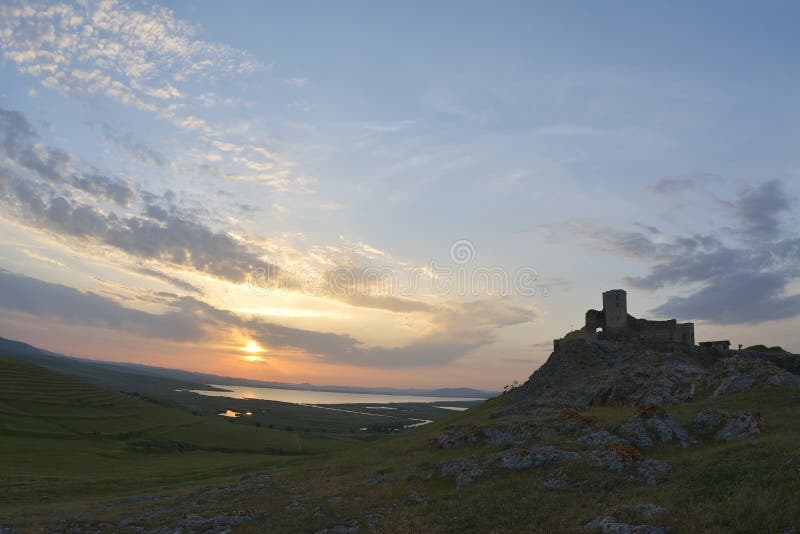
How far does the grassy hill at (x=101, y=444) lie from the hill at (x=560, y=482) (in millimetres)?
17359

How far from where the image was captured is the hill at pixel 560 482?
16.7 meters

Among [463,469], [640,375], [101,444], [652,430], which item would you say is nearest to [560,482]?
[463,469]

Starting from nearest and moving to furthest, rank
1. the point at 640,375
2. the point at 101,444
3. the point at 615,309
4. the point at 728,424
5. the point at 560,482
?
the point at 560,482 < the point at 728,424 < the point at 640,375 < the point at 615,309 < the point at 101,444

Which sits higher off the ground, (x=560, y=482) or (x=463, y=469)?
(x=560, y=482)

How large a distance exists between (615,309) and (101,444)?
305 ft

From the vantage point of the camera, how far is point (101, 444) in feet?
293

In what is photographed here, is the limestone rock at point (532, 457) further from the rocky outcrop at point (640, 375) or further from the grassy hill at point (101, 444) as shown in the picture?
the grassy hill at point (101, 444)

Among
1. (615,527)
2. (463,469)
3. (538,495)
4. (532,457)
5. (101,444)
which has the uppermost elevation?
(615,527)

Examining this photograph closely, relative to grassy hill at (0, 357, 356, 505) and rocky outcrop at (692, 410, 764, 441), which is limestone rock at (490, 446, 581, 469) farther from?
grassy hill at (0, 357, 356, 505)

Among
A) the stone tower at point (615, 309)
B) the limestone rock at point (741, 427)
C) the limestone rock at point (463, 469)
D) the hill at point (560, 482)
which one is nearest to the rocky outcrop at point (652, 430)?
the hill at point (560, 482)

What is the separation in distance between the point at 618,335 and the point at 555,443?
4234 centimetres

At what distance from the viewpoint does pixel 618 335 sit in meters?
65.9

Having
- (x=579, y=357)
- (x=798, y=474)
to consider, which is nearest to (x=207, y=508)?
(x=798, y=474)

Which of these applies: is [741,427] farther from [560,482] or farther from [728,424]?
[560,482]
